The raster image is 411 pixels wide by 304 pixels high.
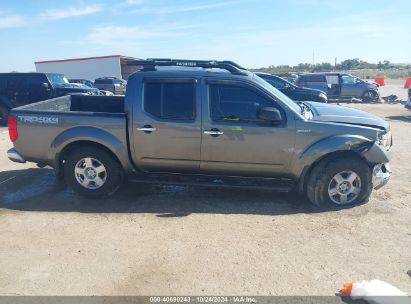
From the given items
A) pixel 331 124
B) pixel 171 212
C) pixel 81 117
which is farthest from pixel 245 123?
pixel 81 117

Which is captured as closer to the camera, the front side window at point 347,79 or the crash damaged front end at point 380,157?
the crash damaged front end at point 380,157

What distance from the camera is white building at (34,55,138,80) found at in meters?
39.3

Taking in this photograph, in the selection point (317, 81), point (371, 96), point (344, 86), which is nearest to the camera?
point (317, 81)

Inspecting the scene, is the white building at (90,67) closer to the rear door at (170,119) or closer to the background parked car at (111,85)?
the background parked car at (111,85)

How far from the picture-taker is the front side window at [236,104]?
4574mm

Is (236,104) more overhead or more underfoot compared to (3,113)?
more overhead

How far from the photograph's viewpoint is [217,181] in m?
4.82

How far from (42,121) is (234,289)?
356cm

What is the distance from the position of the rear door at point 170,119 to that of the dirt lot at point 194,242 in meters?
0.85

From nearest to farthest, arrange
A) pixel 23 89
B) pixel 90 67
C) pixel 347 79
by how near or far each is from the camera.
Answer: pixel 23 89 < pixel 347 79 < pixel 90 67

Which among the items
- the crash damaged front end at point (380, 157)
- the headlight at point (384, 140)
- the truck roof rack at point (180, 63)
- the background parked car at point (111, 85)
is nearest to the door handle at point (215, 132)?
the truck roof rack at point (180, 63)

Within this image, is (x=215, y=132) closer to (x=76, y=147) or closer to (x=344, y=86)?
(x=76, y=147)

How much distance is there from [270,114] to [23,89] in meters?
10.5

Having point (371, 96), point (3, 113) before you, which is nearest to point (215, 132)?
point (3, 113)
